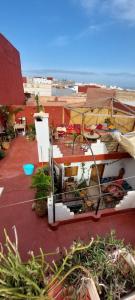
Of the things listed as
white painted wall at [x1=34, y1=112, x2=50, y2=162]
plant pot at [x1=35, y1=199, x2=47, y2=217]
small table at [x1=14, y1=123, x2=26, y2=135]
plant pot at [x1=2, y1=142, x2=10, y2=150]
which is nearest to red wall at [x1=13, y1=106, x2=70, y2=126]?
small table at [x1=14, y1=123, x2=26, y2=135]

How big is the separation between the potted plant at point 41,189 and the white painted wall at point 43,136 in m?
1.00

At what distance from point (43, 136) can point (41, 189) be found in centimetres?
202

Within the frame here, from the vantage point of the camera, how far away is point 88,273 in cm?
190

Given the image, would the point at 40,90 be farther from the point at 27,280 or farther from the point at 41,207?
the point at 27,280

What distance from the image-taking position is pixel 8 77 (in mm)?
13258

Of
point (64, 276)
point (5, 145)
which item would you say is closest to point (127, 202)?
point (64, 276)

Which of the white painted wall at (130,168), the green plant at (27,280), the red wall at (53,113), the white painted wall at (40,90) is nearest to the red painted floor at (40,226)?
the white painted wall at (130,168)

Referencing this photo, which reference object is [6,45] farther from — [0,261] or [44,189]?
[0,261]

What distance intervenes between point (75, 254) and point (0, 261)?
3.11 feet

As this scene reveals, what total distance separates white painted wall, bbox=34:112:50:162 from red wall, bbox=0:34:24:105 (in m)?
7.04

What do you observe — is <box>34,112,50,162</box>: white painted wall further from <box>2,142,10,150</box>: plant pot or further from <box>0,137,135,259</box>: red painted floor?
<box>2,142,10,150</box>: plant pot

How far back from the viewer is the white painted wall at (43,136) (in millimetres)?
6009

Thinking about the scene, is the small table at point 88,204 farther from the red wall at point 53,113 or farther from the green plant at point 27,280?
the red wall at point 53,113

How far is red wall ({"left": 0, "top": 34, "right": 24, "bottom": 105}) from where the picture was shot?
12072 millimetres
